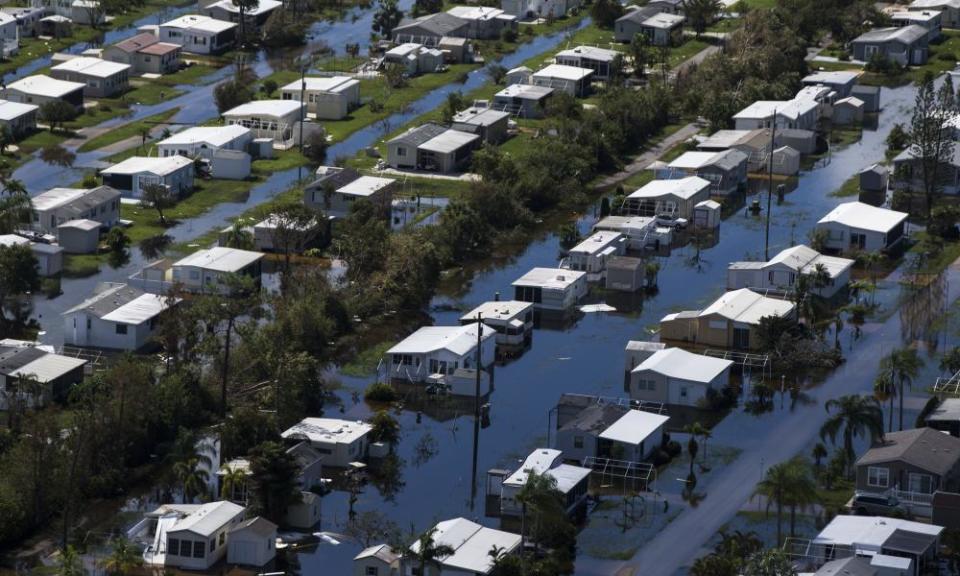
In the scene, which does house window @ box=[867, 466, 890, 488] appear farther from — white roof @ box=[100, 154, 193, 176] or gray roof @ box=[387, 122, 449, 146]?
gray roof @ box=[387, 122, 449, 146]

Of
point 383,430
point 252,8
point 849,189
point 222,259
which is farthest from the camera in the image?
point 252,8

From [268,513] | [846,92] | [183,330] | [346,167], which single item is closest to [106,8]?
[346,167]

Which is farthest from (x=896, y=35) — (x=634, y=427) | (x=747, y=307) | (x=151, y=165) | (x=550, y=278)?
(x=634, y=427)

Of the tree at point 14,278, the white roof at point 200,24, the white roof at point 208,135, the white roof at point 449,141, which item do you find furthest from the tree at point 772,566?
the white roof at point 200,24

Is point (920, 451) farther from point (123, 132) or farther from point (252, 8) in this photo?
point (252, 8)

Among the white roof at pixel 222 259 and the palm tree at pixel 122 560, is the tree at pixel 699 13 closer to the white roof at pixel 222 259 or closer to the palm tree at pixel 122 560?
the white roof at pixel 222 259
